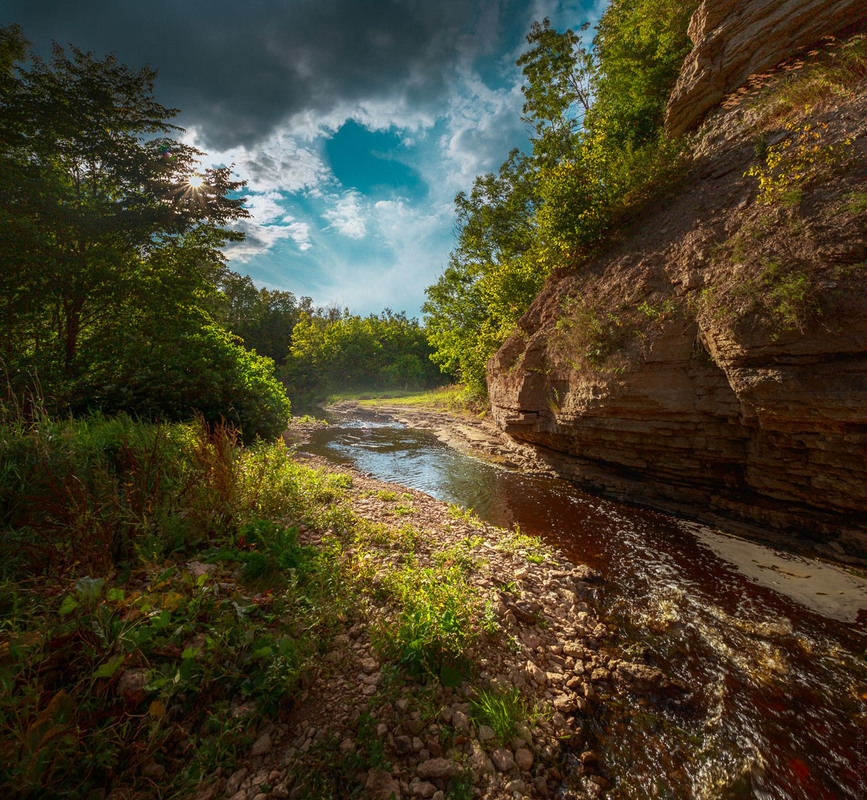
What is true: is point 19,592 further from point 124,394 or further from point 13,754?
point 124,394

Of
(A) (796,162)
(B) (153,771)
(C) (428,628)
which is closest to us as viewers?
(B) (153,771)

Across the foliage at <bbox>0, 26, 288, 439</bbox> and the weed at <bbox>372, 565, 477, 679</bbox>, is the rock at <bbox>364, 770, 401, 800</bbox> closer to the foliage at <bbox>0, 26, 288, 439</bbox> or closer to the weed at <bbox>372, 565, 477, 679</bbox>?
the weed at <bbox>372, 565, 477, 679</bbox>

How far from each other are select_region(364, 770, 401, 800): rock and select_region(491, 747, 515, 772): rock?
0.82 m

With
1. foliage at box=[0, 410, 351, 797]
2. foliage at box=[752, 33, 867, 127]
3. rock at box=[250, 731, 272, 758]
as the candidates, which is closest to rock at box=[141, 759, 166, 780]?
foliage at box=[0, 410, 351, 797]

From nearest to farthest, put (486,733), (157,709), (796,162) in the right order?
(157,709) < (486,733) < (796,162)

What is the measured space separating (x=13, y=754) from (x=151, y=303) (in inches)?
420

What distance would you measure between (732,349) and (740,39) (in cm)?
988

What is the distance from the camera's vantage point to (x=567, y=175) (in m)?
10.4

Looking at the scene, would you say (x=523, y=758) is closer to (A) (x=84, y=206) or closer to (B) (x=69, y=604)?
(B) (x=69, y=604)

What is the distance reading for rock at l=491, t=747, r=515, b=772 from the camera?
267 centimetres

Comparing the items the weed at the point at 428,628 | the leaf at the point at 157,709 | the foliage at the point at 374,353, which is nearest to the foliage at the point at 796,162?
the weed at the point at 428,628

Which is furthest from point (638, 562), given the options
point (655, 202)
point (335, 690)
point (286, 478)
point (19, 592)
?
point (655, 202)

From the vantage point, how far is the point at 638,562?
608 cm

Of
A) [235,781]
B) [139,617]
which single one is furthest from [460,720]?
[139,617]
